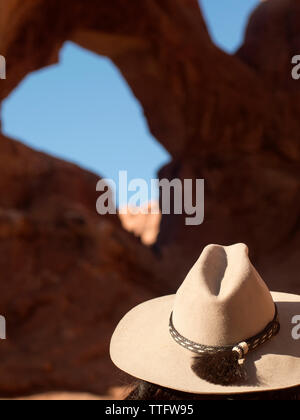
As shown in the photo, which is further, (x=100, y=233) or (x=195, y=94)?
(x=195, y=94)

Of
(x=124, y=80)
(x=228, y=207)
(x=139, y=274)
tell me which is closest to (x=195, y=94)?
(x=124, y=80)

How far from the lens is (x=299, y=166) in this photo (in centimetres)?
877

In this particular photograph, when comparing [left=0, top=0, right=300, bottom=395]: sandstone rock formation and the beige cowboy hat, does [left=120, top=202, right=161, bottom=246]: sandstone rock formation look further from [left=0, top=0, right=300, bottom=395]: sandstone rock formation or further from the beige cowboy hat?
the beige cowboy hat

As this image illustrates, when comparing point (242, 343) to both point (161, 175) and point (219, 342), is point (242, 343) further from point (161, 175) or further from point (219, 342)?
point (161, 175)

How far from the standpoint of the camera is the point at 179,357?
3.42 ft

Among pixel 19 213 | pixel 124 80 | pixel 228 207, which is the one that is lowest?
pixel 228 207

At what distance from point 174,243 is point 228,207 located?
1.40 meters

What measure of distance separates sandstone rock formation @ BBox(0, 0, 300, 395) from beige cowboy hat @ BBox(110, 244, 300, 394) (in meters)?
4.01

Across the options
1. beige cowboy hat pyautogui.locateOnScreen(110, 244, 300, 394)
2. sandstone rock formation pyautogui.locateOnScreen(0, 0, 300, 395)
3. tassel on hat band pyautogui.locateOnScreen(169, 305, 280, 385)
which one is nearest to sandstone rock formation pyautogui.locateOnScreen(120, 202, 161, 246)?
sandstone rock formation pyautogui.locateOnScreen(0, 0, 300, 395)

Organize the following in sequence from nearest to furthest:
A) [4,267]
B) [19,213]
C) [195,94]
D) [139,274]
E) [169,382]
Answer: [169,382] < [4,267] < [19,213] < [139,274] < [195,94]

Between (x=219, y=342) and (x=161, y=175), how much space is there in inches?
358

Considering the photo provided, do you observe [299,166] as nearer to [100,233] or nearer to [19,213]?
[100,233]

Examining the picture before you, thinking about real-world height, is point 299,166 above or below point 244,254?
below

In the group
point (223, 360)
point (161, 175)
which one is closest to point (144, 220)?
point (161, 175)
